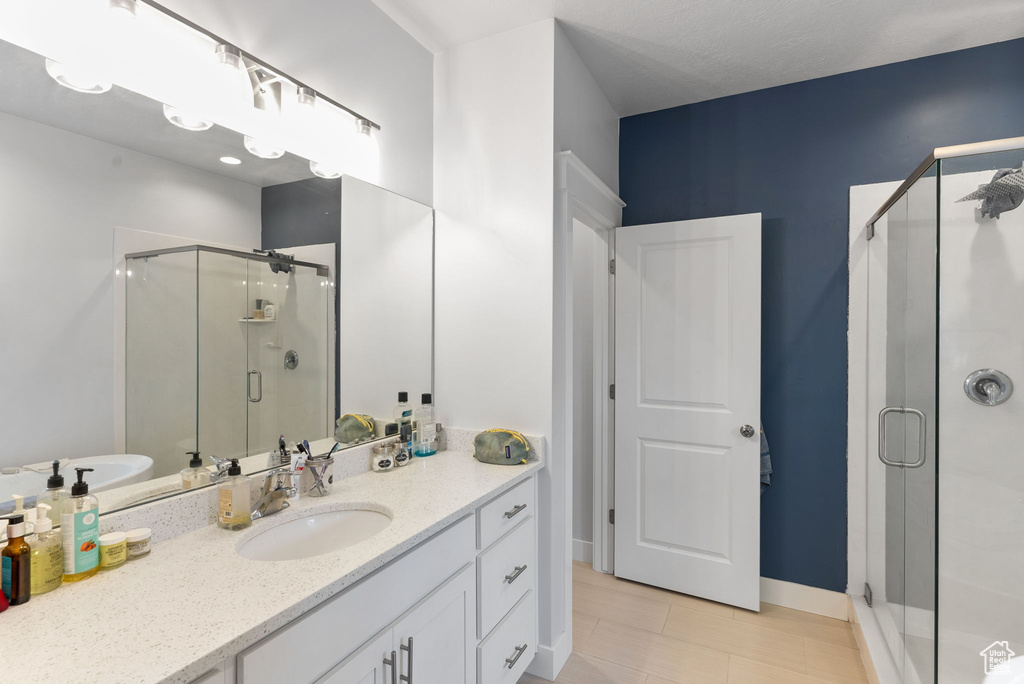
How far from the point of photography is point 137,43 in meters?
1.21

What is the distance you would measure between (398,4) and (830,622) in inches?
132

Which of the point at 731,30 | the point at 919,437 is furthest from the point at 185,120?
the point at 919,437

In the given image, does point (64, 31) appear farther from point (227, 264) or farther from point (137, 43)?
point (227, 264)

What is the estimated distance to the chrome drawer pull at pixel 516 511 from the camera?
5.51 feet

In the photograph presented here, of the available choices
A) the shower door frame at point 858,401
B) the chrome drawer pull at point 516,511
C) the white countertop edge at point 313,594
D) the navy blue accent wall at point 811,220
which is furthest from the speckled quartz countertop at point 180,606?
the shower door frame at point 858,401

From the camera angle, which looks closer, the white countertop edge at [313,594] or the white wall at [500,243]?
the white countertop edge at [313,594]

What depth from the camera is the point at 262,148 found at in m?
1.50

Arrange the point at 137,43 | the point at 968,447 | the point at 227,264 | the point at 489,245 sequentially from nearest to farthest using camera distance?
the point at 137,43, the point at 227,264, the point at 968,447, the point at 489,245

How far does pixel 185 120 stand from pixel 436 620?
1479 millimetres

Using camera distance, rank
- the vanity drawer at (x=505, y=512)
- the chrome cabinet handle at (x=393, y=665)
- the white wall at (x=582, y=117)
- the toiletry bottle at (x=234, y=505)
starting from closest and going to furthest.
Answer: the chrome cabinet handle at (x=393, y=665) → the toiletry bottle at (x=234, y=505) → the vanity drawer at (x=505, y=512) → the white wall at (x=582, y=117)

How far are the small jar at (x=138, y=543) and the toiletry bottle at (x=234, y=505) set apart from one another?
17 centimetres

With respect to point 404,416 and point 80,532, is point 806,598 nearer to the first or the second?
point 404,416

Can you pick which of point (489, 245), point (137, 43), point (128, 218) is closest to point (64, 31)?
point (137, 43)

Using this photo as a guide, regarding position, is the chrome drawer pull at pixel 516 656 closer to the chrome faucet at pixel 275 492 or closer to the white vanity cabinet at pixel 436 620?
the white vanity cabinet at pixel 436 620
